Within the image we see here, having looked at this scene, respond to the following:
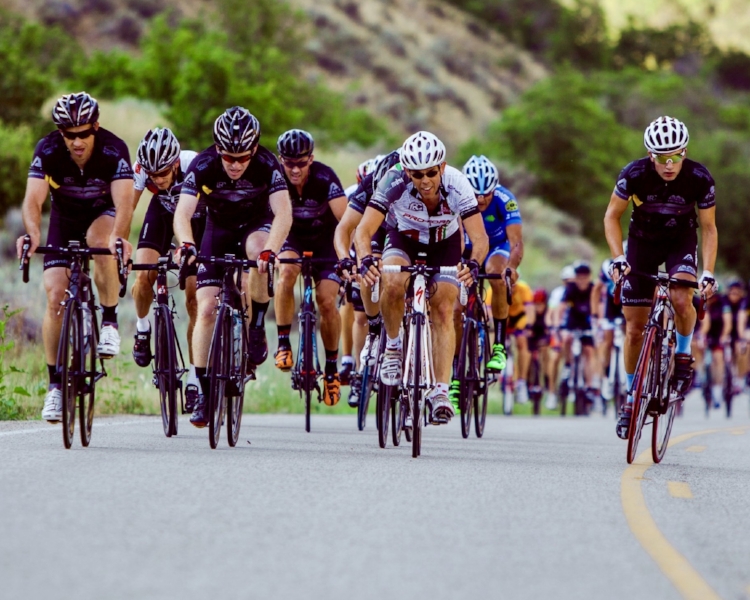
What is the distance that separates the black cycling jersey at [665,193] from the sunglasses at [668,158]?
3.0 inches

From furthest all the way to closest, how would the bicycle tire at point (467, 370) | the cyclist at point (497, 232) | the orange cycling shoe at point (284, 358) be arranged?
the cyclist at point (497, 232) < the orange cycling shoe at point (284, 358) < the bicycle tire at point (467, 370)

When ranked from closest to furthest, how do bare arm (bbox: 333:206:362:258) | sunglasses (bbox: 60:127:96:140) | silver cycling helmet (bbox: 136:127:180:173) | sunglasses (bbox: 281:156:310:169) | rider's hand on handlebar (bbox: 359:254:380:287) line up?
sunglasses (bbox: 60:127:96:140) < rider's hand on handlebar (bbox: 359:254:380:287) < bare arm (bbox: 333:206:362:258) < silver cycling helmet (bbox: 136:127:180:173) < sunglasses (bbox: 281:156:310:169)

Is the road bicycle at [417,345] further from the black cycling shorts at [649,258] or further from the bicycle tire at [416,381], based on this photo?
the black cycling shorts at [649,258]

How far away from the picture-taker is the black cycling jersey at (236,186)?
37.2 ft

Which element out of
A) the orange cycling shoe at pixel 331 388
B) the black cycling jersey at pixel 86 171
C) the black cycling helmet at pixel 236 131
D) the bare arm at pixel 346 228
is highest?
the black cycling helmet at pixel 236 131

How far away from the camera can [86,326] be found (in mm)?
10180

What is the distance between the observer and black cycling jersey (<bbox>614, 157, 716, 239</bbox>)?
38.1 ft

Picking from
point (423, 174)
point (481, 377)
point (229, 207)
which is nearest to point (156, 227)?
point (229, 207)

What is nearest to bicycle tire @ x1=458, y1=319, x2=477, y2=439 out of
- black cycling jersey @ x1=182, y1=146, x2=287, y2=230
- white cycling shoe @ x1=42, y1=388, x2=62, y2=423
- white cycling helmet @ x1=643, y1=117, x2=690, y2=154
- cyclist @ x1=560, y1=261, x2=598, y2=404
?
black cycling jersey @ x1=182, y1=146, x2=287, y2=230

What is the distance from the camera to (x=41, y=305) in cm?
2102

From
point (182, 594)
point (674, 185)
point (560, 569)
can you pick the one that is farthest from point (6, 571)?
point (674, 185)

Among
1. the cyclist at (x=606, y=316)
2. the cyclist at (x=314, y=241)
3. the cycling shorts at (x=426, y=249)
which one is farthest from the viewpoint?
the cyclist at (x=606, y=316)

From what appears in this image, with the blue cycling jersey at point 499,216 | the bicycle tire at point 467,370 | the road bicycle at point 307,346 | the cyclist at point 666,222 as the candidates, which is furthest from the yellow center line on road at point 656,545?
the blue cycling jersey at point 499,216

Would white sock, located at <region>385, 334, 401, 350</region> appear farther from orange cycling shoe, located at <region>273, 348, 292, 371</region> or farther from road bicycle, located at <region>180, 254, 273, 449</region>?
orange cycling shoe, located at <region>273, 348, 292, 371</region>
